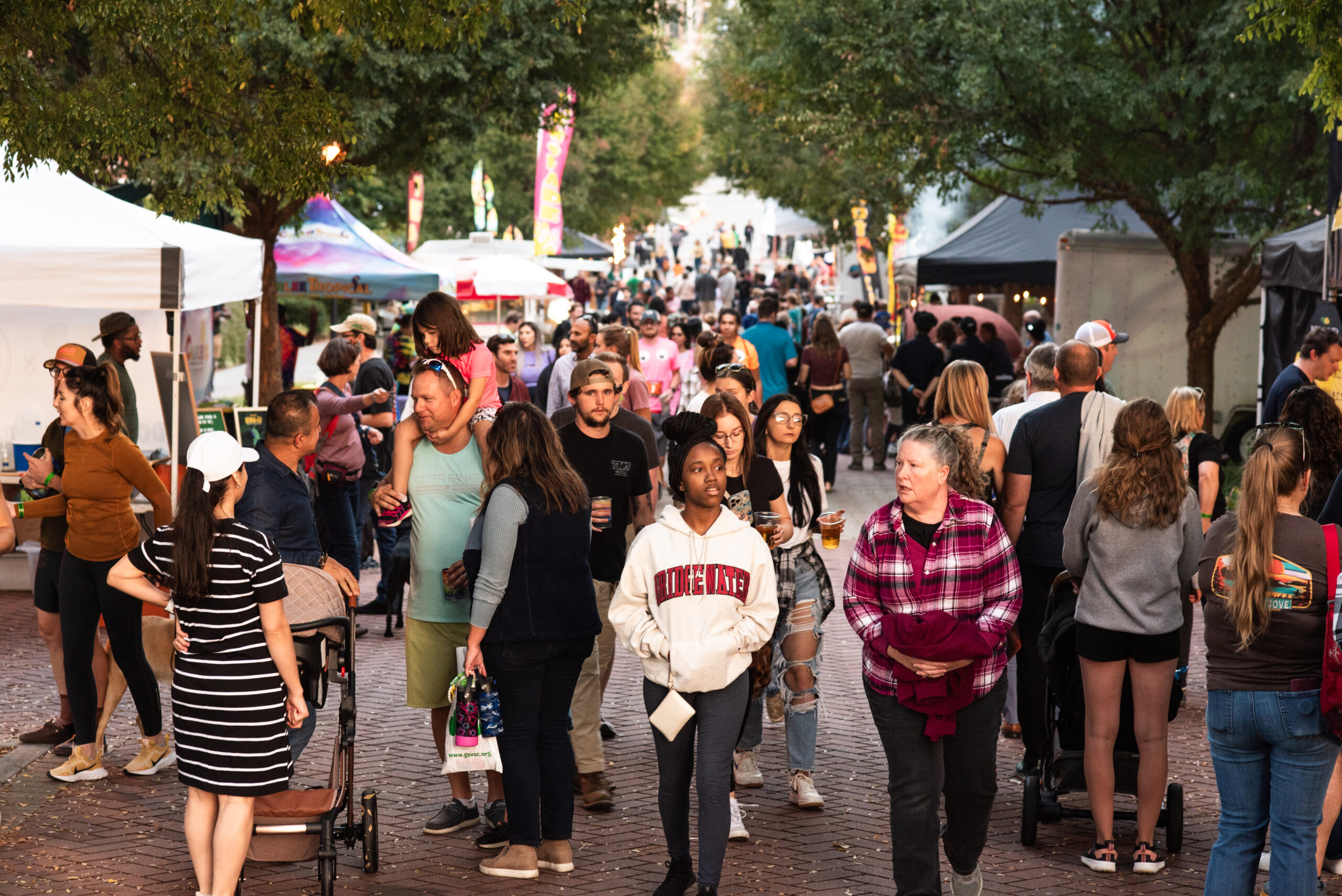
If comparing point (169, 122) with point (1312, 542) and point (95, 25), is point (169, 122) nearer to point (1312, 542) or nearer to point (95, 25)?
point (95, 25)

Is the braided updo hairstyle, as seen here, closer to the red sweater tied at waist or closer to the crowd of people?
the crowd of people

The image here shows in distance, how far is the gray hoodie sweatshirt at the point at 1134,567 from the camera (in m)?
5.17

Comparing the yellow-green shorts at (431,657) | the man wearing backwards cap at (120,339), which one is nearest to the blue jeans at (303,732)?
the yellow-green shorts at (431,657)

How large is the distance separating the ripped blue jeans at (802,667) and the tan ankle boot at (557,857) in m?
1.11

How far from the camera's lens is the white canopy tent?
8992mm

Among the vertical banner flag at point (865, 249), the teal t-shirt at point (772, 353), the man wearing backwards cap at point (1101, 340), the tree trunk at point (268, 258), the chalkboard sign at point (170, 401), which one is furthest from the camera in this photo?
the vertical banner flag at point (865, 249)

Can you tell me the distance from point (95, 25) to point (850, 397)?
12.8 meters

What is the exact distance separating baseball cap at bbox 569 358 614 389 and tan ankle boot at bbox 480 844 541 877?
2045mm

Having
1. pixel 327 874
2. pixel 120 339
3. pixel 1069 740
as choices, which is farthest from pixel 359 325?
pixel 1069 740

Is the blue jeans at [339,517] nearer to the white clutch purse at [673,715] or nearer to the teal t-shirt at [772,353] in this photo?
the white clutch purse at [673,715]

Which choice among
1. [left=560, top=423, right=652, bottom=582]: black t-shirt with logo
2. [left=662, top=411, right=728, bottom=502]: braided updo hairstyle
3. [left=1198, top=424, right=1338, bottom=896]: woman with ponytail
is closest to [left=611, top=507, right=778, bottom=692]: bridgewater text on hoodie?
[left=662, top=411, right=728, bottom=502]: braided updo hairstyle

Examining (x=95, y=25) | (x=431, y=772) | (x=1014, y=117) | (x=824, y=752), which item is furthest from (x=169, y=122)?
(x=1014, y=117)

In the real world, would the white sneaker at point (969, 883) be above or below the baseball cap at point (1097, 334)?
below

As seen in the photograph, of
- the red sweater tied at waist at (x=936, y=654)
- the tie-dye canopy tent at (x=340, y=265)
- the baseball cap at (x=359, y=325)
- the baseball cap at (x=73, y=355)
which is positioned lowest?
the red sweater tied at waist at (x=936, y=654)
